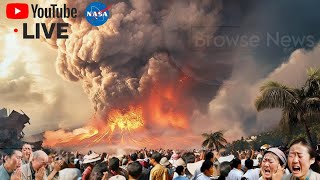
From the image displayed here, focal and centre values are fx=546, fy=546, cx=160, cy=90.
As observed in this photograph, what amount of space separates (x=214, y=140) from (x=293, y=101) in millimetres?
2121

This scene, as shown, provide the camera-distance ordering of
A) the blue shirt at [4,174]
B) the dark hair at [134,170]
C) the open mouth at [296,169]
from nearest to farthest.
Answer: the open mouth at [296,169], the dark hair at [134,170], the blue shirt at [4,174]

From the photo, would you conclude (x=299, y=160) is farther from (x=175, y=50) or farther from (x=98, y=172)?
(x=175, y=50)

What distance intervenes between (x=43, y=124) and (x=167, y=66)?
340 cm

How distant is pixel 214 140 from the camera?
1340 cm

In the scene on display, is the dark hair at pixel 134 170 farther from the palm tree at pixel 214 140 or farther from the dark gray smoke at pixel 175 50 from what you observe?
the dark gray smoke at pixel 175 50

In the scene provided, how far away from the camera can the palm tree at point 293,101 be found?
13.0m

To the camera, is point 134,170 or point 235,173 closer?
point 134,170

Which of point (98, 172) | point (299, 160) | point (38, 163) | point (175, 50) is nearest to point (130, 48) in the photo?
point (175, 50)

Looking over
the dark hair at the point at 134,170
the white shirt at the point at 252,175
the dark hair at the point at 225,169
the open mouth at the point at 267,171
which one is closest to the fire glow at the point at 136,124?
the dark hair at the point at 225,169

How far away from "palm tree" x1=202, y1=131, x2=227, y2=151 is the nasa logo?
380 cm

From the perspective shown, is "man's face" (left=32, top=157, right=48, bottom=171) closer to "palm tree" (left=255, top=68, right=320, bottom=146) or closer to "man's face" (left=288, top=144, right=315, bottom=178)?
"man's face" (left=288, top=144, right=315, bottom=178)

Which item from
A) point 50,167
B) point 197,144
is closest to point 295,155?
point 50,167

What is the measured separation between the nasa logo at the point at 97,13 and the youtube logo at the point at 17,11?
151 centimetres

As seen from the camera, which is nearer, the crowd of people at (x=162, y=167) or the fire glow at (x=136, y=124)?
the crowd of people at (x=162, y=167)
